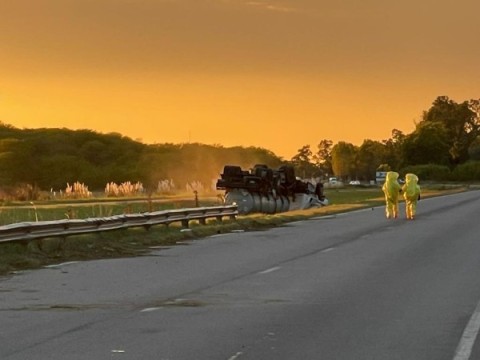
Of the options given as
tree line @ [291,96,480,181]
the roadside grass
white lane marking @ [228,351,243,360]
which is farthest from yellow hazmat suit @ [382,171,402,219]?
tree line @ [291,96,480,181]

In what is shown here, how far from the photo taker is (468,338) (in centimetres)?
1052

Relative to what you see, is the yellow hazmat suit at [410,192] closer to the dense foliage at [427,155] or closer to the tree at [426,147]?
the dense foliage at [427,155]

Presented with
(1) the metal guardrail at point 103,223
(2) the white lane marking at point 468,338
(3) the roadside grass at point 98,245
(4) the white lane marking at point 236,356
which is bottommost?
(2) the white lane marking at point 468,338

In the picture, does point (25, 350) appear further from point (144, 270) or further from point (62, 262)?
point (62, 262)

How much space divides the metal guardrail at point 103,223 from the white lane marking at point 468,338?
1110 centimetres

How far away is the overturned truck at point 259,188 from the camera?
48.8 metres

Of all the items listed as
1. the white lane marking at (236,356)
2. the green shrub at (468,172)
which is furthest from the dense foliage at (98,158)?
the white lane marking at (236,356)

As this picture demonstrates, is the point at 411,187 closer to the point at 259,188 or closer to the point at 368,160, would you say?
the point at 259,188

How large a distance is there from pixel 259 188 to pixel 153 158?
373 feet

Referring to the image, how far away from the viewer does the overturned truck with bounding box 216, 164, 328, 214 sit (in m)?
48.8

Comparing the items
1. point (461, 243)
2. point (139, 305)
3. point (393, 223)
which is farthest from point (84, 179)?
point (139, 305)

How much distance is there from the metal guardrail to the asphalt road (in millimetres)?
1775

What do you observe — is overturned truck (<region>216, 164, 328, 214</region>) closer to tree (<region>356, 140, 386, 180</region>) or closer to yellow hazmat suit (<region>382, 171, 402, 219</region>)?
yellow hazmat suit (<region>382, 171, 402, 219</region>)

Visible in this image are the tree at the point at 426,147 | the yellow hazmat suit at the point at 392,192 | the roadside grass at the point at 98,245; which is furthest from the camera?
the tree at the point at 426,147
